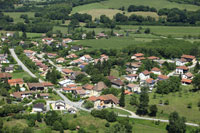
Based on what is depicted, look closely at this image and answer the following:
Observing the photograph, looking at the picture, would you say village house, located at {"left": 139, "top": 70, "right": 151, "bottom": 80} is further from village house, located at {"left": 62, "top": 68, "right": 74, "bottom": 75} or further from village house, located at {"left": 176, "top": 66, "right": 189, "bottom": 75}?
village house, located at {"left": 62, "top": 68, "right": 74, "bottom": 75}

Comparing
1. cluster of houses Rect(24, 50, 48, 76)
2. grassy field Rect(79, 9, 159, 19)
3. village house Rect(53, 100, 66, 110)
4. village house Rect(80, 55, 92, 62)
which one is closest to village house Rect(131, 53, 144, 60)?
village house Rect(80, 55, 92, 62)

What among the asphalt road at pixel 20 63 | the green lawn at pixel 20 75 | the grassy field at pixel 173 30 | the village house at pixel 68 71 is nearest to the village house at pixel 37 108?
the asphalt road at pixel 20 63

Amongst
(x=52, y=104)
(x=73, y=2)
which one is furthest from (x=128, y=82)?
(x=73, y=2)

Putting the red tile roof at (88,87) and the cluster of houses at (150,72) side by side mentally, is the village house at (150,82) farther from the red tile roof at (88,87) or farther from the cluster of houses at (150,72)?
the red tile roof at (88,87)

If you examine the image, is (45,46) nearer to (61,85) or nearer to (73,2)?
(61,85)

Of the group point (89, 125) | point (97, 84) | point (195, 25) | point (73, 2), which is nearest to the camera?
point (89, 125)
